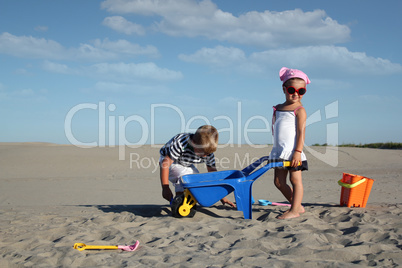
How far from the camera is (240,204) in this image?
4305mm

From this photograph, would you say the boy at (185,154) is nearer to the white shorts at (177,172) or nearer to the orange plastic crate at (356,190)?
the white shorts at (177,172)

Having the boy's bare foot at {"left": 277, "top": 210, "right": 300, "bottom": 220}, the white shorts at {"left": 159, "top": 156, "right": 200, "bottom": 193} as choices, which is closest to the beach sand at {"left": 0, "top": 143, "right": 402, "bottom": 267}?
the boy's bare foot at {"left": 277, "top": 210, "right": 300, "bottom": 220}

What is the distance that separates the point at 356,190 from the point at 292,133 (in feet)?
4.00

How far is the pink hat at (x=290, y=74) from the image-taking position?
177 inches

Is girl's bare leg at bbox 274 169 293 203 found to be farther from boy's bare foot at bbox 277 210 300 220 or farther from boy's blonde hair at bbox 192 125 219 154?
boy's blonde hair at bbox 192 125 219 154

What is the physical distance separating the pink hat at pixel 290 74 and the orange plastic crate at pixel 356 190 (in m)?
1.40

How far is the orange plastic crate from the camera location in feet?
15.8

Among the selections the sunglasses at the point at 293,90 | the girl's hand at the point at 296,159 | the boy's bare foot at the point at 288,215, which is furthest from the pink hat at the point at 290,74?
the boy's bare foot at the point at 288,215

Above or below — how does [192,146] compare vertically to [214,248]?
above

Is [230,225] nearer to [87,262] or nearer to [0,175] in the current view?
[87,262]

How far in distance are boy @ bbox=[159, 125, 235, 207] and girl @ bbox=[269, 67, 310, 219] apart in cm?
77

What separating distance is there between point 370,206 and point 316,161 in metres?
8.27

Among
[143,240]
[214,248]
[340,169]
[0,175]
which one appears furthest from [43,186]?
[340,169]

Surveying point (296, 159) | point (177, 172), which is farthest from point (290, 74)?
point (177, 172)
